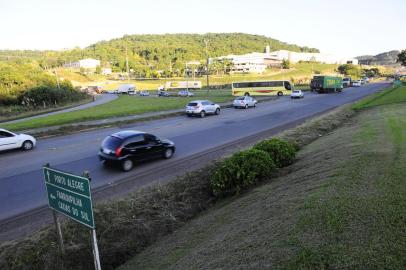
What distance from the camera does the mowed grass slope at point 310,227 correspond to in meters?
3.88

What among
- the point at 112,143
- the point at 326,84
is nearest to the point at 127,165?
the point at 112,143

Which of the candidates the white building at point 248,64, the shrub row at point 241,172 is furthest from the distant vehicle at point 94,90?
the shrub row at point 241,172

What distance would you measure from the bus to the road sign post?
59607 millimetres

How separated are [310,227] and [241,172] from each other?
465cm

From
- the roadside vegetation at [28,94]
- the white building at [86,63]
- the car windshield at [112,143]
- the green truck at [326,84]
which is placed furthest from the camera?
the white building at [86,63]

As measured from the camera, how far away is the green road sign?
15.3ft

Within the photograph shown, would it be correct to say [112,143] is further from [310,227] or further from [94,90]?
[94,90]

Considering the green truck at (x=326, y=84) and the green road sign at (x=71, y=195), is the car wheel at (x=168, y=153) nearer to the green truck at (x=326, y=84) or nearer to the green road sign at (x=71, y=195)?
the green road sign at (x=71, y=195)

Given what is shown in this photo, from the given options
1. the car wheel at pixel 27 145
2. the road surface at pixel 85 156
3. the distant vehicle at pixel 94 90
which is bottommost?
the road surface at pixel 85 156

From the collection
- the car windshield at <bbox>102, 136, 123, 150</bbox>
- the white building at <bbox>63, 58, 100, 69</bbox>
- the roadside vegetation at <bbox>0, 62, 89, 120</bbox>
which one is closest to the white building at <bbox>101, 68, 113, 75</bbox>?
the white building at <bbox>63, 58, 100, 69</bbox>

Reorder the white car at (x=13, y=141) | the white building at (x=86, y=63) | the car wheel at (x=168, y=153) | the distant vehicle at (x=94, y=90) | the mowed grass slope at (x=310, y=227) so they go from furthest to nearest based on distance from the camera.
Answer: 1. the white building at (x=86, y=63)
2. the distant vehicle at (x=94, y=90)
3. the white car at (x=13, y=141)
4. the car wheel at (x=168, y=153)
5. the mowed grass slope at (x=310, y=227)

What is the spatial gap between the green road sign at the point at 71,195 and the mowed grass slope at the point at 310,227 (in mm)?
1468

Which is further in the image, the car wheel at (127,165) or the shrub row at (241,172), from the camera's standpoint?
the car wheel at (127,165)

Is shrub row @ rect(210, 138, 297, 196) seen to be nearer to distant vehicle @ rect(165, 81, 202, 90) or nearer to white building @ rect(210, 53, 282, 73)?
distant vehicle @ rect(165, 81, 202, 90)
